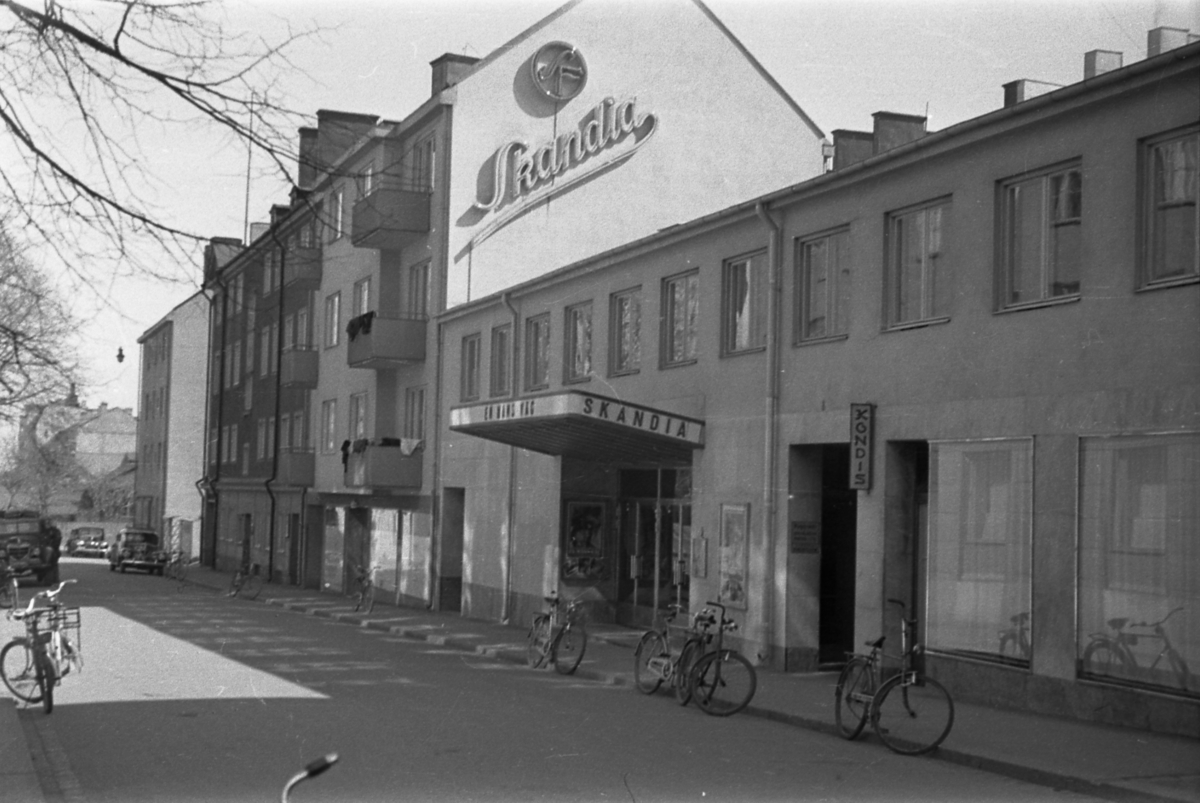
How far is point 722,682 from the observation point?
15906mm

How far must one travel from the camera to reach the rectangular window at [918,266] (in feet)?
54.9

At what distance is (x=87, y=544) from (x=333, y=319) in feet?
151

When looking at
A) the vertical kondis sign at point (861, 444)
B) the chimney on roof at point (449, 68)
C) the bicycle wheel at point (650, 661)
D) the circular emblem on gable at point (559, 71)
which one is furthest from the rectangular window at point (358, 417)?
the vertical kondis sign at point (861, 444)

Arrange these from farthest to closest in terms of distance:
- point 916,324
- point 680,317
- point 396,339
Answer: point 396,339, point 680,317, point 916,324

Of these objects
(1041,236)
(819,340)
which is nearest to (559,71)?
(819,340)

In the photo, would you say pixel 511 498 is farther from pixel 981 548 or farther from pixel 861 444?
pixel 981 548

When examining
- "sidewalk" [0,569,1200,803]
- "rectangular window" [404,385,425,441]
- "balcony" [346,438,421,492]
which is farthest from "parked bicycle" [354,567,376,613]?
"sidewalk" [0,569,1200,803]

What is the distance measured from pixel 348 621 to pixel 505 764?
20657 mm

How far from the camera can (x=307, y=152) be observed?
7.91 meters

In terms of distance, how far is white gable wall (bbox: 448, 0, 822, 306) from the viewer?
32.4 m

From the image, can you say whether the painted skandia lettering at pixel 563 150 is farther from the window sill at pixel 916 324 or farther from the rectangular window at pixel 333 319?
the window sill at pixel 916 324

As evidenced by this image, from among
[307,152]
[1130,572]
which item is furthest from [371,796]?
[1130,572]

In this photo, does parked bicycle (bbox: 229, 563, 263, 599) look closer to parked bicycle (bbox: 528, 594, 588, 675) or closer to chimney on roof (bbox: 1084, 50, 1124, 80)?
parked bicycle (bbox: 528, 594, 588, 675)

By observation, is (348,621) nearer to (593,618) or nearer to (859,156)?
(593,618)
